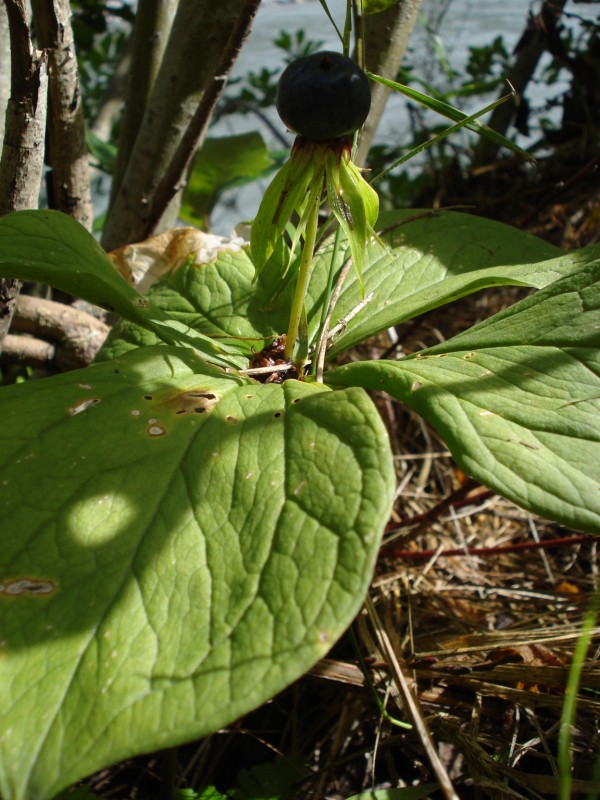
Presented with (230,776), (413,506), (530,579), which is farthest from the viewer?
(413,506)

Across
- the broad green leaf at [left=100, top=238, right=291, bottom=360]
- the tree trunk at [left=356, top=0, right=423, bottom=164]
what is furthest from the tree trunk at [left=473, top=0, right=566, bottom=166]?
the broad green leaf at [left=100, top=238, right=291, bottom=360]

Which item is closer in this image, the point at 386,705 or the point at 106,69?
the point at 386,705

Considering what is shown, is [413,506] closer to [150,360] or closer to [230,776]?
[230,776]

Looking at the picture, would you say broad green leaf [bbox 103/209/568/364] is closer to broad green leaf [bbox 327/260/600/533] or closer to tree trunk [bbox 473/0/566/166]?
broad green leaf [bbox 327/260/600/533]

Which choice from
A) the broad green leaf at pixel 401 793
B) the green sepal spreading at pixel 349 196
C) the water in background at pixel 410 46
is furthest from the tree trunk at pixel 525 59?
the broad green leaf at pixel 401 793

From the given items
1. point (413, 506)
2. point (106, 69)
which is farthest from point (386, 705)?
point (106, 69)

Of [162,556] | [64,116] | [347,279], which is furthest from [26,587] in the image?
[64,116]

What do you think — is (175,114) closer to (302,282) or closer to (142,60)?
(142,60)
